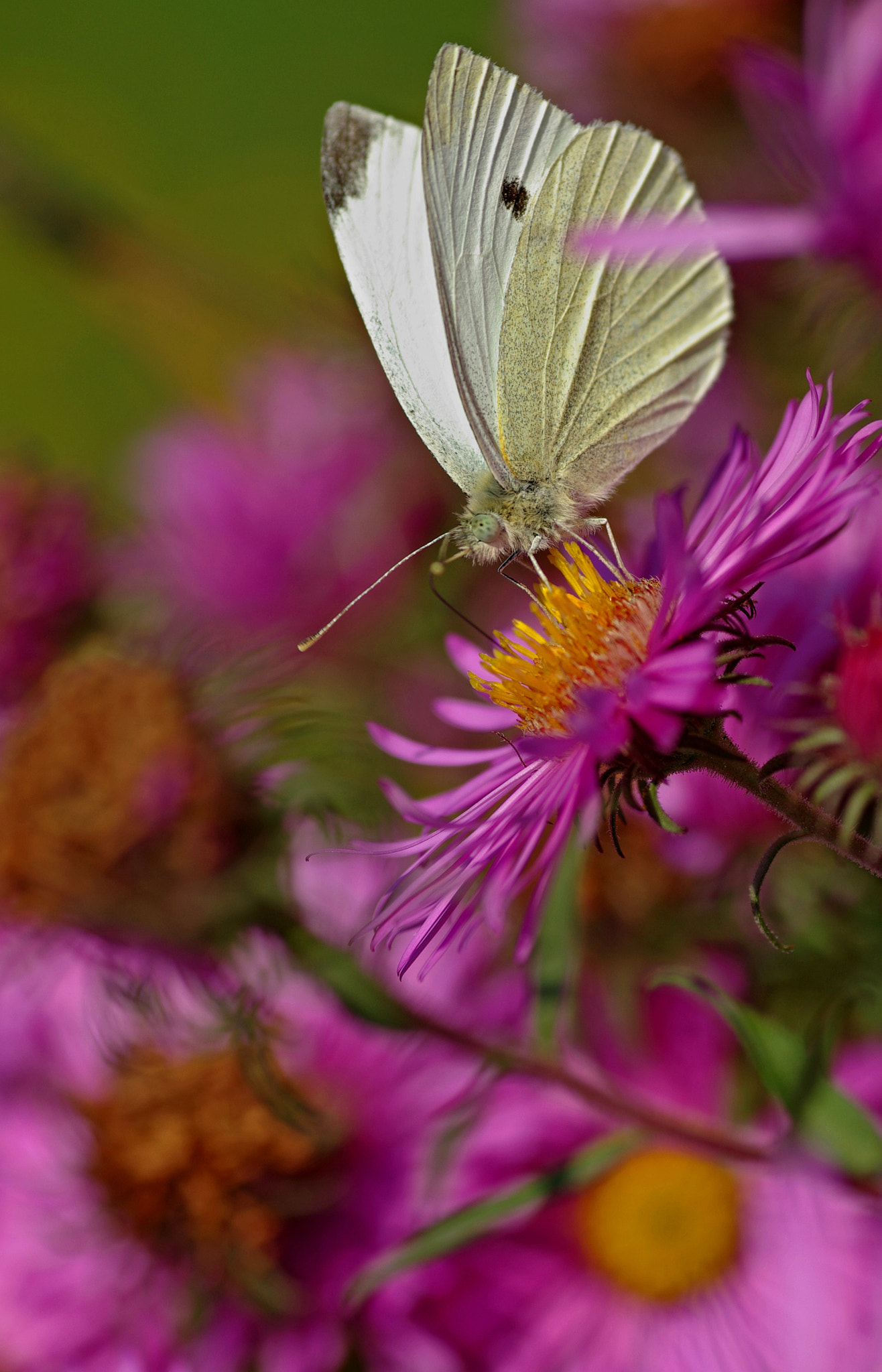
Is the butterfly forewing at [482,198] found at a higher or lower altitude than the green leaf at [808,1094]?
higher

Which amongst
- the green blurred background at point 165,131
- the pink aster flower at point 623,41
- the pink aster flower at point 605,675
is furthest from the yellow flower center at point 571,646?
the green blurred background at point 165,131

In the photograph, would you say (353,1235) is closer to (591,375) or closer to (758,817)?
(758,817)

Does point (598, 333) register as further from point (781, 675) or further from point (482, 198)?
point (781, 675)

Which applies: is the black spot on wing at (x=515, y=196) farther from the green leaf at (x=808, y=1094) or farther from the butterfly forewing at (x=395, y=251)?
the green leaf at (x=808, y=1094)

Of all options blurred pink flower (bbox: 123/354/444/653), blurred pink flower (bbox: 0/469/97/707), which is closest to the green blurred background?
blurred pink flower (bbox: 123/354/444/653)

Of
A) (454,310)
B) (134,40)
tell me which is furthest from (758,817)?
(134,40)

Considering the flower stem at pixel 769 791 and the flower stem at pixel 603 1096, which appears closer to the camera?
the flower stem at pixel 769 791

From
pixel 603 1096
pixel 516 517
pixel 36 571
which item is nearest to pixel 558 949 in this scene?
pixel 603 1096
